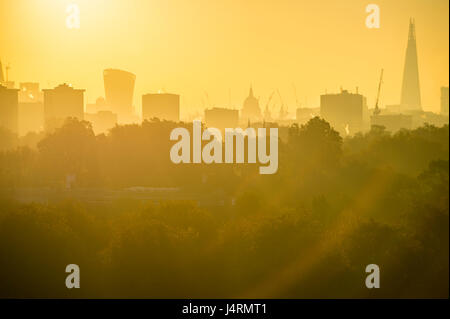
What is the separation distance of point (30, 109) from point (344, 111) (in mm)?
69410

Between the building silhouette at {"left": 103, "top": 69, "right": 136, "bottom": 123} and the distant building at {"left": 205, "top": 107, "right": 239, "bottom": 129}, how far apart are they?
18.0 meters

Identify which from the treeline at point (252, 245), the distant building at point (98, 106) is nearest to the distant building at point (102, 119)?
the distant building at point (98, 106)

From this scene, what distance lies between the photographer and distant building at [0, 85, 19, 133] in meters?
128

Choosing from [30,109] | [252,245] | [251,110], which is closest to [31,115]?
[30,109]

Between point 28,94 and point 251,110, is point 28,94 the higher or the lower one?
the higher one

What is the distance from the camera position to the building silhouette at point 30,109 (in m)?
155

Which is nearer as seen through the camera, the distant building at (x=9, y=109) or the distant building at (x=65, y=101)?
the distant building at (x=9, y=109)

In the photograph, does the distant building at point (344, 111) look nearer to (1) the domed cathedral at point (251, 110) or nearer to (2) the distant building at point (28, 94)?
(1) the domed cathedral at point (251, 110)

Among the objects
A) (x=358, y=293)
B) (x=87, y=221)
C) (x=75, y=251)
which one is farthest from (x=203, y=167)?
(x=358, y=293)

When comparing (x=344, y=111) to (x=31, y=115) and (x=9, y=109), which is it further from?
(x=31, y=115)

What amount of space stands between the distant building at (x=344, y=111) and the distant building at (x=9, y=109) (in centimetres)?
5138

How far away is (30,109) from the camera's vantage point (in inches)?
6304

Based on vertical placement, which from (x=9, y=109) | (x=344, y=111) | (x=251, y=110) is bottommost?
(x=344, y=111)
